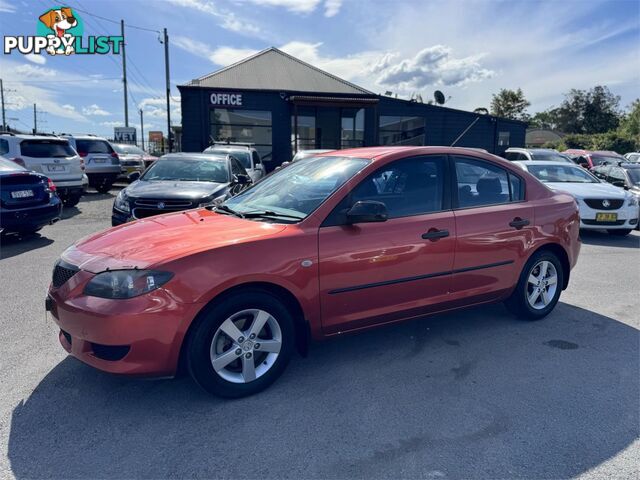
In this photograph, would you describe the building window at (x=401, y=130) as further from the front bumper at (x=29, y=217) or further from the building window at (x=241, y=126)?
the front bumper at (x=29, y=217)

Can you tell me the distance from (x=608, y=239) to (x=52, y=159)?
41.3ft

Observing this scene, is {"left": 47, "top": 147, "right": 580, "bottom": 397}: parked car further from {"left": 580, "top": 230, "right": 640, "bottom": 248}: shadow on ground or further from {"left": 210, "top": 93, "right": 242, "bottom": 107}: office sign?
{"left": 210, "top": 93, "right": 242, "bottom": 107}: office sign

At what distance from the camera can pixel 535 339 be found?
162 inches

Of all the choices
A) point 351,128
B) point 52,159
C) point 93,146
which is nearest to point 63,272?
point 52,159

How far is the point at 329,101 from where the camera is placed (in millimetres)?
20922

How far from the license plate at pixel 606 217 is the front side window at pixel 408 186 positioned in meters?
6.62

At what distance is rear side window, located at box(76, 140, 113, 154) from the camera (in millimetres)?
15203

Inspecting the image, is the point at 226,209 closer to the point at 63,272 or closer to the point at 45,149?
the point at 63,272

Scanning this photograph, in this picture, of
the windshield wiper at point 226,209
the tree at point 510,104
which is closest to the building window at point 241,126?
the windshield wiper at point 226,209

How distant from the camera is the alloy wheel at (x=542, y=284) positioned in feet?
14.8

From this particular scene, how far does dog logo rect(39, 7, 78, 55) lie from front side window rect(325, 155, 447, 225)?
1656 centimetres

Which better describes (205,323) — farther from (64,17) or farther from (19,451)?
(64,17)

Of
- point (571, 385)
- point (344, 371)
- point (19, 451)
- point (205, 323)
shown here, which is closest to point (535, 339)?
point (571, 385)

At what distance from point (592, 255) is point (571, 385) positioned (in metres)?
5.23
